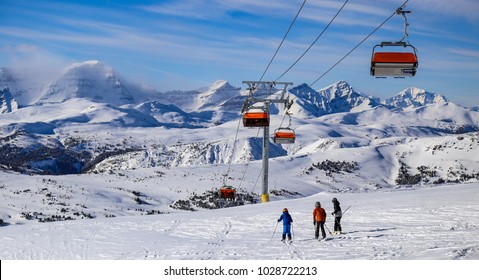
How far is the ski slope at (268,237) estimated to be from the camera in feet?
70.1

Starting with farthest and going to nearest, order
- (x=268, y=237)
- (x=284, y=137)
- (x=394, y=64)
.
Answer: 1. (x=284, y=137)
2. (x=268, y=237)
3. (x=394, y=64)

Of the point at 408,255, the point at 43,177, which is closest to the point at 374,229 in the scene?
the point at 408,255

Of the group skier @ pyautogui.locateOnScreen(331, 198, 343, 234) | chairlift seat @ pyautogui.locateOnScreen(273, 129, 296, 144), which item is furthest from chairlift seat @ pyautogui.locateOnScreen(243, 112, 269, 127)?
skier @ pyautogui.locateOnScreen(331, 198, 343, 234)

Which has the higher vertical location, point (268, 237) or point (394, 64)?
point (394, 64)

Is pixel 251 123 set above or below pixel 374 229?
above

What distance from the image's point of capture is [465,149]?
190250 mm

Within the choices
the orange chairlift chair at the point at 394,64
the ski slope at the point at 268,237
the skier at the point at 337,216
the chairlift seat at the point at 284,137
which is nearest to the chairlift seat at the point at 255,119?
the chairlift seat at the point at 284,137

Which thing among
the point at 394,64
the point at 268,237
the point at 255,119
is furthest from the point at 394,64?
the point at 255,119

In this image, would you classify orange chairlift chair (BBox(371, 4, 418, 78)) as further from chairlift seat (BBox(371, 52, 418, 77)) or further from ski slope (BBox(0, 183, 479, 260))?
ski slope (BBox(0, 183, 479, 260))

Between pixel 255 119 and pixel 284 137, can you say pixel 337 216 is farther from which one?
pixel 284 137

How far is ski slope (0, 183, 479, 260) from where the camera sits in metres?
21.4

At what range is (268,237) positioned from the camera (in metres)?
27.6

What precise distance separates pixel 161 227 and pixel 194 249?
→ 418 inches

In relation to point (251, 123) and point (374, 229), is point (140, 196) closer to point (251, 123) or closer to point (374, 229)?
point (251, 123)
